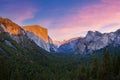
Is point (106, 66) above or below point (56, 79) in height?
above

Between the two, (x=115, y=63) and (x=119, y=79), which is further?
(x=115, y=63)

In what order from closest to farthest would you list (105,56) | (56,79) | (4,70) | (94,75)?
1. (4,70)
2. (105,56)
3. (94,75)
4. (56,79)

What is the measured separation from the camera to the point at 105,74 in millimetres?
110562

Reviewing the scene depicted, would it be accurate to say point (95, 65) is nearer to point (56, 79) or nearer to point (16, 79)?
point (16, 79)

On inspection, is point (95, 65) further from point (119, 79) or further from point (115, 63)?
point (119, 79)

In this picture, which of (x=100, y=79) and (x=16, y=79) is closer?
(x=100, y=79)

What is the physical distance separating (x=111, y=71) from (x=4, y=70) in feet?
182

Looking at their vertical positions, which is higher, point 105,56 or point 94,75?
point 105,56

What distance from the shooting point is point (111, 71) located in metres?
119

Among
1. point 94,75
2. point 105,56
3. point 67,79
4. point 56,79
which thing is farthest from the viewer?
point 56,79

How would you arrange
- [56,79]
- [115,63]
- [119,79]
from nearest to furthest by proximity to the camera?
1. [119,79]
2. [115,63]
3. [56,79]

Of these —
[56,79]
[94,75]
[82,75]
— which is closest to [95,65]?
[94,75]

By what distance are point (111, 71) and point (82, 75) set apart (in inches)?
1553

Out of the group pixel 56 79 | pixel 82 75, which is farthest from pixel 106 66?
pixel 56 79
